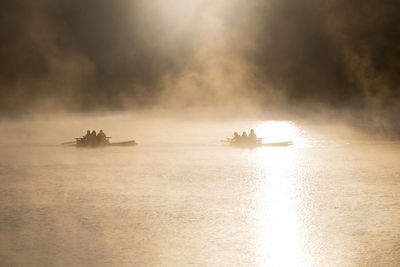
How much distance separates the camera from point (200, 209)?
23.0m

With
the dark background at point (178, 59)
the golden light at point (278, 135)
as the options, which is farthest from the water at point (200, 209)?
the dark background at point (178, 59)

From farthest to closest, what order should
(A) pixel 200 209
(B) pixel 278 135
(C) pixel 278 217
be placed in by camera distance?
(B) pixel 278 135 → (A) pixel 200 209 → (C) pixel 278 217

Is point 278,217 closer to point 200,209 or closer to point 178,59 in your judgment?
point 200,209

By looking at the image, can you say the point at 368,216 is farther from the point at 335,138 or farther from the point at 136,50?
the point at 136,50

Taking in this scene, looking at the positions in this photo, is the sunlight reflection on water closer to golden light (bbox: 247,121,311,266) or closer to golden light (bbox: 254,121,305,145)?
golden light (bbox: 247,121,311,266)

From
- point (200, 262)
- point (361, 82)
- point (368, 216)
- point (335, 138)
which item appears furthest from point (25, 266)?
point (361, 82)

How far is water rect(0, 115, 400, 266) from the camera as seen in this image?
17000 millimetres

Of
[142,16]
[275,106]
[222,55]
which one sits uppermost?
[142,16]

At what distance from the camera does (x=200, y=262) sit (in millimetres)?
16250

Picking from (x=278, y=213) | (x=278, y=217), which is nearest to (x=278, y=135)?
(x=278, y=213)

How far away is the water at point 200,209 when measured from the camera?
17000mm

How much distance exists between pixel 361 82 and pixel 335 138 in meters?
81.9

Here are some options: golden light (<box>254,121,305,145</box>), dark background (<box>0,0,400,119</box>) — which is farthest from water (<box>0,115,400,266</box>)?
dark background (<box>0,0,400,119</box>)

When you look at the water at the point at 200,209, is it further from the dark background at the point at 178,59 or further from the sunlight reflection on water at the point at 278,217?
the dark background at the point at 178,59
